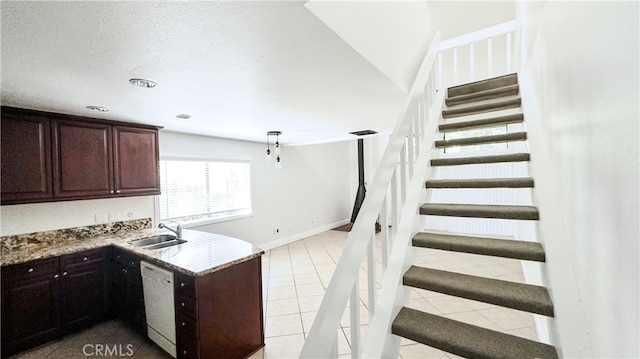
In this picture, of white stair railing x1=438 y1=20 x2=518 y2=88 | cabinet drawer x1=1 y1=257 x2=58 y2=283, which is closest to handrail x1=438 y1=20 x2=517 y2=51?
white stair railing x1=438 y1=20 x2=518 y2=88

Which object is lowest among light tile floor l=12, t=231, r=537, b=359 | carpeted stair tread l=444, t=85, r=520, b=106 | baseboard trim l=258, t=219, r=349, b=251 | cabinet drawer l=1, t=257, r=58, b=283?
light tile floor l=12, t=231, r=537, b=359

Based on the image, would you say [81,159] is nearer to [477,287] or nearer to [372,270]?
[372,270]

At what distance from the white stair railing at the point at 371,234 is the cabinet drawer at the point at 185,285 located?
1.27 m

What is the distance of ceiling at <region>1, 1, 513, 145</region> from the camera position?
3.78 feet

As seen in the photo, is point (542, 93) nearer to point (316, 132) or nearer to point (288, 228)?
point (316, 132)

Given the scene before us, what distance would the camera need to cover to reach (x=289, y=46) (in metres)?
1.47

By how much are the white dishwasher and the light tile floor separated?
6.8 inches

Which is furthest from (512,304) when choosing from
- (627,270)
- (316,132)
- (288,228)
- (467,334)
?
(288,228)

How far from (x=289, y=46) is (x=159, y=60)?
791mm

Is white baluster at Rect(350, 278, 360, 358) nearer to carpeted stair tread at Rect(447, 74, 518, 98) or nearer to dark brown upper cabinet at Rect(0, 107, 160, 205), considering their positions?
carpeted stair tread at Rect(447, 74, 518, 98)

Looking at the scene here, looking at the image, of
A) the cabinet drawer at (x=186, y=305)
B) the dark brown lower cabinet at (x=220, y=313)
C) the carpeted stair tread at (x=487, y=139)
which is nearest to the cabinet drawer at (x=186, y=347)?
the dark brown lower cabinet at (x=220, y=313)

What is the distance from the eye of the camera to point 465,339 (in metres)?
1.28

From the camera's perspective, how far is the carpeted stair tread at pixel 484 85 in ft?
9.76

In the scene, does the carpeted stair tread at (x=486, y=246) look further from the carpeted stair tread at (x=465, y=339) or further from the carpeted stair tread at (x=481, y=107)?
the carpeted stair tread at (x=481, y=107)
